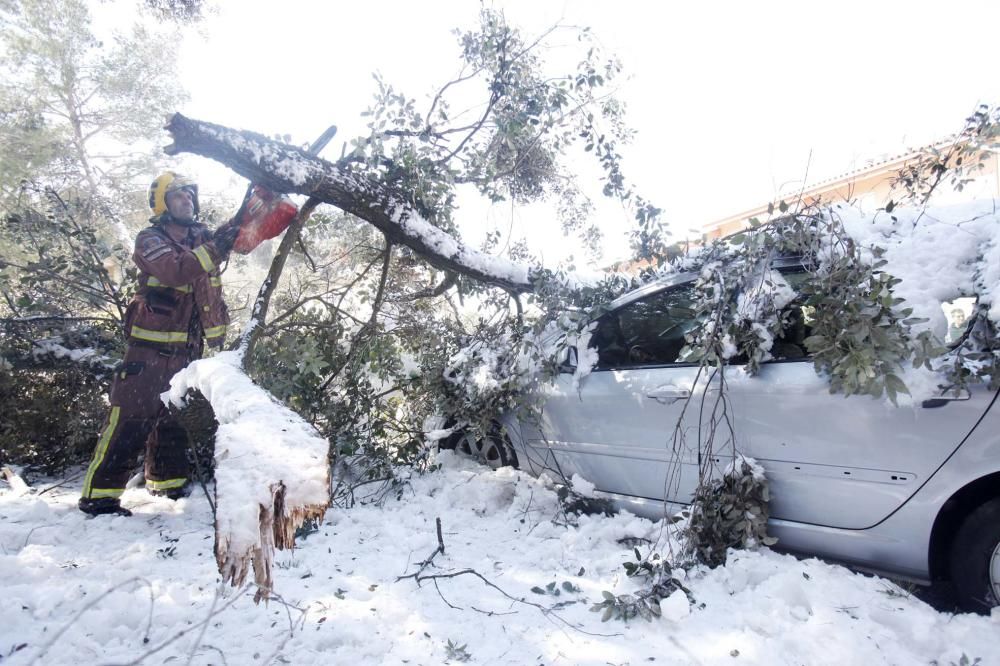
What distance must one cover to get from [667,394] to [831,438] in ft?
2.43

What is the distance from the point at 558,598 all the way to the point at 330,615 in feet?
3.09

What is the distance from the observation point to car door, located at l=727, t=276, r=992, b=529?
2.13 m

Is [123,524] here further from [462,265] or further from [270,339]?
[462,265]

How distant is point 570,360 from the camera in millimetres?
3398

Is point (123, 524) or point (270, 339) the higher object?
point (270, 339)

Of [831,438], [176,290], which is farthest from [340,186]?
[831,438]

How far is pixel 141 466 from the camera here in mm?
3830

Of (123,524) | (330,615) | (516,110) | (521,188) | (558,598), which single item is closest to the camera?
(330,615)

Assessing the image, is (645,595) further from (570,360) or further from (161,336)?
(161,336)

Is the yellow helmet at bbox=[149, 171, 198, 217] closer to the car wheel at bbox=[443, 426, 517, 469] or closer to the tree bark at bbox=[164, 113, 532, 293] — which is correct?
the tree bark at bbox=[164, 113, 532, 293]

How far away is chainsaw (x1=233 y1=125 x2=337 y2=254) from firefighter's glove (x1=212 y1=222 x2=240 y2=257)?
0.03 meters

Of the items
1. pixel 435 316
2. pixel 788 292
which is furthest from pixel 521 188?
pixel 788 292

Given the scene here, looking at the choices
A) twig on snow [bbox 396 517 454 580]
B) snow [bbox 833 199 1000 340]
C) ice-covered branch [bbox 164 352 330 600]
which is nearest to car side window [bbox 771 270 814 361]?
snow [bbox 833 199 1000 340]

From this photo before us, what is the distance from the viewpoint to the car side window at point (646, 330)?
2941 millimetres
